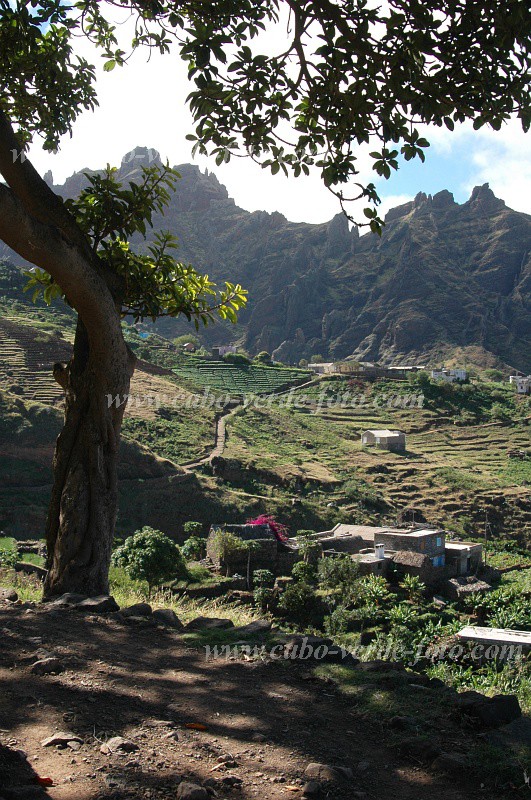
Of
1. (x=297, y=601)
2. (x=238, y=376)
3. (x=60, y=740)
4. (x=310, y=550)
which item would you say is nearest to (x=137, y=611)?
(x=60, y=740)

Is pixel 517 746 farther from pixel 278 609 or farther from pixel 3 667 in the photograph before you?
pixel 278 609

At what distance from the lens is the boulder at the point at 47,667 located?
3.16 meters

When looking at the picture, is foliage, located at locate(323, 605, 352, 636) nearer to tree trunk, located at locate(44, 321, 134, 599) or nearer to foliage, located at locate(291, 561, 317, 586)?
foliage, located at locate(291, 561, 317, 586)

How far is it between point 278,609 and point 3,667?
58.7 ft

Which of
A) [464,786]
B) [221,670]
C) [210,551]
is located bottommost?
[210,551]

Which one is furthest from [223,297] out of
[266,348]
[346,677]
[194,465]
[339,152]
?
[266,348]

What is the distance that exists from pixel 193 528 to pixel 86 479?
2473 cm

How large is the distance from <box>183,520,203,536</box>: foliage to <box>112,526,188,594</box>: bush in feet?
29.7

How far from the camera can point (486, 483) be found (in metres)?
42.5

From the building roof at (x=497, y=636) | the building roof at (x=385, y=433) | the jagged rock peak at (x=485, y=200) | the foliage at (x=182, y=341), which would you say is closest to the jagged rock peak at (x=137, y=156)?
the jagged rock peak at (x=485, y=200)

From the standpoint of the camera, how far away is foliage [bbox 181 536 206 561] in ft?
83.6

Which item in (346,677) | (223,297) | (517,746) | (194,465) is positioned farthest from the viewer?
(194,465)

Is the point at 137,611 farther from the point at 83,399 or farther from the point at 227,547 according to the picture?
the point at 227,547

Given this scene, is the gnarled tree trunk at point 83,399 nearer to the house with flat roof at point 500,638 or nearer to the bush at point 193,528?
the house with flat roof at point 500,638
